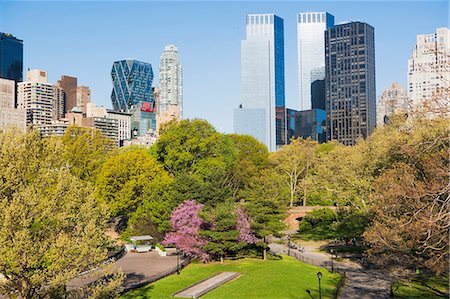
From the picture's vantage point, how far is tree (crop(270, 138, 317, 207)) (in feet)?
251

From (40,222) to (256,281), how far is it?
1756 cm

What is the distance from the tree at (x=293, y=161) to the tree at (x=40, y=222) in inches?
2194

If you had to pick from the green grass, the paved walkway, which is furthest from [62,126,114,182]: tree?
the green grass

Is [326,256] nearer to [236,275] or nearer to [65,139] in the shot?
[236,275]

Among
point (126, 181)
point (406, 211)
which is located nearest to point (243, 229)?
point (406, 211)

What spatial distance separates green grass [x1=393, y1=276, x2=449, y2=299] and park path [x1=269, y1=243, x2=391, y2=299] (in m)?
0.80

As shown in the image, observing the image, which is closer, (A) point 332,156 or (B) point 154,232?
(B) point 154,232

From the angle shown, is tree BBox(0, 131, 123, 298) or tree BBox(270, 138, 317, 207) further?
tree BBox(270, 138, 317, 207)

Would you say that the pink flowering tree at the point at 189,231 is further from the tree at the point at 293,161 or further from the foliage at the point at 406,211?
the tree at the point at 293,161

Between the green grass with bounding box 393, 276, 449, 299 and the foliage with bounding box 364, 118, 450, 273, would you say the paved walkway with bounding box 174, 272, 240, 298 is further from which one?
the green grass with bounding box 393, 276, 449, 299

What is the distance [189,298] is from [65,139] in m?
36.3

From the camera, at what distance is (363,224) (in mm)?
43469

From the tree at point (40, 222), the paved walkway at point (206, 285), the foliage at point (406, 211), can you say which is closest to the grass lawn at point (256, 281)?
the paved walkway at point (206, 285)

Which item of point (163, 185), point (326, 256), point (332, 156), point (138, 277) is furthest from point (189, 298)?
point (332, 156)
